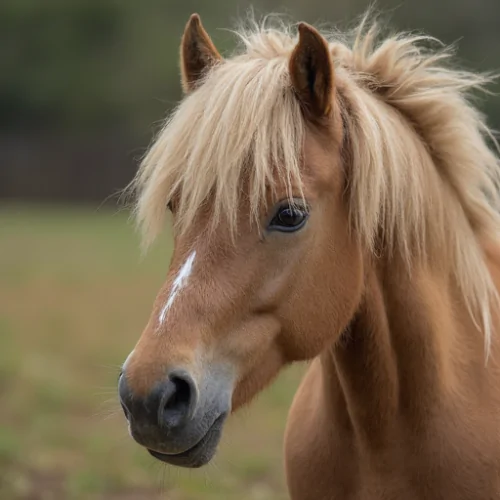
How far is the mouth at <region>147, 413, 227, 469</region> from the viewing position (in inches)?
91.7

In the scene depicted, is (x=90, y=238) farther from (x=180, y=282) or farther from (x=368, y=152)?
(x=180, y=282)

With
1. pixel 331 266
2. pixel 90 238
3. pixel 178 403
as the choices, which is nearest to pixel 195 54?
pixel 331 266

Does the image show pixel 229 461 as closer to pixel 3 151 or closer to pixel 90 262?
pixel 90 262

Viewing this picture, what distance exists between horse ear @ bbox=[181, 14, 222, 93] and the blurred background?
518mm

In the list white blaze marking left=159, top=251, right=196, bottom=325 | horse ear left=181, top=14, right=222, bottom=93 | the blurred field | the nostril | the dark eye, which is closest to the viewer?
the nostril

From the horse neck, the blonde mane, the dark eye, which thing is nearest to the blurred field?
the horse neck

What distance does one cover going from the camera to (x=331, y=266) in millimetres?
2523

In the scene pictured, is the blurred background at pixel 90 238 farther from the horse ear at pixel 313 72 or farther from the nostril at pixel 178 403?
the horse ear at pixel 313 72

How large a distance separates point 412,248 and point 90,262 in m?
14.9

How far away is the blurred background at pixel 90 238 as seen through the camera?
5.69 m

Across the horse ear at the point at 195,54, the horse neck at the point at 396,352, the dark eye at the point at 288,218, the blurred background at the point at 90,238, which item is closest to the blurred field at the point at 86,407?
the blurred background at the point at 90,238

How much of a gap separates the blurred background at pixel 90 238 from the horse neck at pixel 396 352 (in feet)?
1.35

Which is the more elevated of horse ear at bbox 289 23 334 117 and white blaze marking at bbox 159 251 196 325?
horse ear at bbox 289 23 334 117

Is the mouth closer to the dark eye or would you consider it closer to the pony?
the pony
